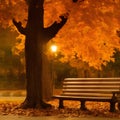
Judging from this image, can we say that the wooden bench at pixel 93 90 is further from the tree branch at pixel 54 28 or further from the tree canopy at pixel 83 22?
the tree canopy at pixel 83 22

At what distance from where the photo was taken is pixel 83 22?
66.9 feet

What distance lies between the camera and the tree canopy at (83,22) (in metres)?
19.1

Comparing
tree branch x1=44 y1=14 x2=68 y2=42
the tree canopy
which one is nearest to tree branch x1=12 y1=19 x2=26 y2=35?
the tree canopy

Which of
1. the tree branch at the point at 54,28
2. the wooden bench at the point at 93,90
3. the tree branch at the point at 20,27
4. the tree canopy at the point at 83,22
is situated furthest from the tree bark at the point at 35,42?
the wooden bench at the point at 93,90

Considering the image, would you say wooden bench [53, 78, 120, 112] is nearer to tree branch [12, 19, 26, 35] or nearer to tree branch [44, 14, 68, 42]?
tree branch [44, 14, 68, 42]

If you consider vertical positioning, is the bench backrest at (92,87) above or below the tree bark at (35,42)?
below

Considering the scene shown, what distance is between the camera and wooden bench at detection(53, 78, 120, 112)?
666 inches

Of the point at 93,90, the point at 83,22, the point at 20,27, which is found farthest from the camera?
the point at 83,22

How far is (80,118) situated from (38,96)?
152 inches

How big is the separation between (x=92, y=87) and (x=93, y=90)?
0.16 metres

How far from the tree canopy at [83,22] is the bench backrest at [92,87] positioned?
2497 mm

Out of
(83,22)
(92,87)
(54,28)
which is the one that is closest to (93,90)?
(92,87)

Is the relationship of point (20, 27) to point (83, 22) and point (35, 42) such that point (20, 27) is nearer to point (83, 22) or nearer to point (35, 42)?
point (35, 42)

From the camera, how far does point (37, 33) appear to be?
Answer: 19.2 meters
